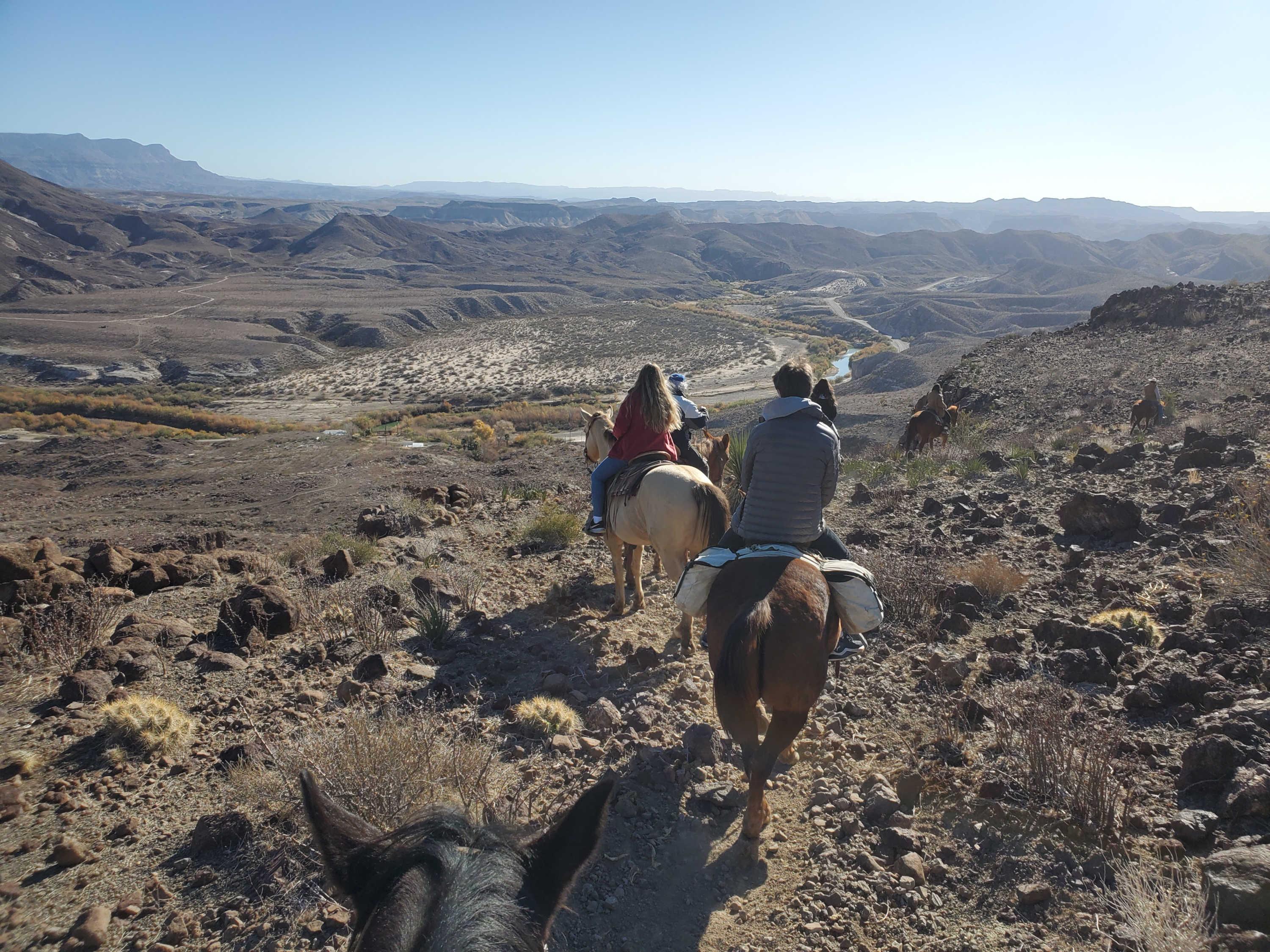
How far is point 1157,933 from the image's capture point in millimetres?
2348

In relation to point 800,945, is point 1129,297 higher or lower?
higher

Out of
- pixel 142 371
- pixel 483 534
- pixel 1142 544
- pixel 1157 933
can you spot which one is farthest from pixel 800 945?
pixel 142 371

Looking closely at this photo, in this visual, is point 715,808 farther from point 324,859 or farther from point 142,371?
point 142,371

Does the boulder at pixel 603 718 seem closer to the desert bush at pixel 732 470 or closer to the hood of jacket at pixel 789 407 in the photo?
the hood of jacket at pixel 789 407

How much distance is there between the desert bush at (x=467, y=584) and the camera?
6289 millimetres

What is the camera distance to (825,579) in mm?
3713

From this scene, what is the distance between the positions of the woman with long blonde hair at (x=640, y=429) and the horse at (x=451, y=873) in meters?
4.31

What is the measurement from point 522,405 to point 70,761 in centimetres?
3595

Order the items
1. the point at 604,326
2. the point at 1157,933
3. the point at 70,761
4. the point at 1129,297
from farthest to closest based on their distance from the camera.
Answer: the point at 604,326 → the point at 1129,297 → the point at 70,761 → the point at 1157,933

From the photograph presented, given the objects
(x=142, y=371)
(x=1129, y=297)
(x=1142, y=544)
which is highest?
(x=1129, y=297)

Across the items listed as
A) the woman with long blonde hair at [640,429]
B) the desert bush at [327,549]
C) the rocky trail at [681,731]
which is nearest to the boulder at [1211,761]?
the rocky trail at [681,731]

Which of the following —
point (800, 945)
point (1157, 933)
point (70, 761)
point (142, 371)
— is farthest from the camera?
point (142, 371)

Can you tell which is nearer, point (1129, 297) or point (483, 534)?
point (483, 534)

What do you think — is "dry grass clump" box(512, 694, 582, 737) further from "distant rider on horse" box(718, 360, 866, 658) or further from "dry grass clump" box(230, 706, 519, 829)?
"distant rider on horse" box(718, 360, 866, 658)
